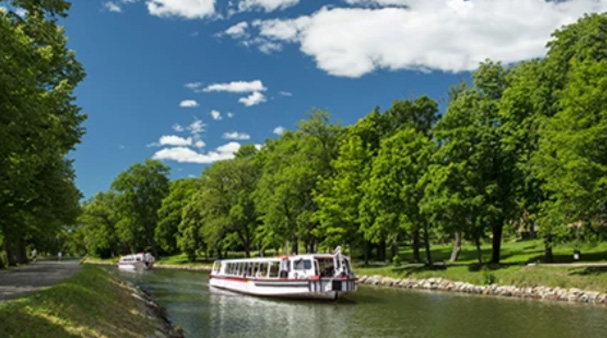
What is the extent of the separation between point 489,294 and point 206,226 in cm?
4647

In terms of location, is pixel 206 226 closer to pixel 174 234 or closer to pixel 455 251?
pixel 174 234

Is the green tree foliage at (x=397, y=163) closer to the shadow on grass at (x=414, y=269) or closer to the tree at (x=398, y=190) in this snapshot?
the tree at (x=398, y=190)

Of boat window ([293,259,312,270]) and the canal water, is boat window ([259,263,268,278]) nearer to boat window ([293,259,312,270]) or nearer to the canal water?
the canal water

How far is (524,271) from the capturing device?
36.4 m

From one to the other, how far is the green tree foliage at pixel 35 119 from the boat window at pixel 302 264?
646 inches

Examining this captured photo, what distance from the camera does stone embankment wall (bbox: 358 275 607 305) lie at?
3092 centimetres

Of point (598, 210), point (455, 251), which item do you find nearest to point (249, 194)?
point (455, 251)

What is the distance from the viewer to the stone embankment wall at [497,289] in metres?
30.9

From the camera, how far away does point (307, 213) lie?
60.5 metres

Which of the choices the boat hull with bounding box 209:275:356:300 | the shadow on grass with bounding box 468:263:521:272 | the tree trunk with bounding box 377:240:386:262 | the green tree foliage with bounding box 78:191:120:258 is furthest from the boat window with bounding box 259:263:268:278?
the green tree foliage with bounding box 78:191:120:258

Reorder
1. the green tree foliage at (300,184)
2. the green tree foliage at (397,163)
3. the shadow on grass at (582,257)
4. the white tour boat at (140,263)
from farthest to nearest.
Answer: the white tour boat at (140,263) < the green tree foliage at (300,184) < the shadow on grass at (582,257) < the green tree foliage at (397,163)

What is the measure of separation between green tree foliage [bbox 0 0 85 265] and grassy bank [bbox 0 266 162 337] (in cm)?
491

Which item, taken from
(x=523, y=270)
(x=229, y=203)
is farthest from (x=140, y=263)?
→ (x=523, y=270)

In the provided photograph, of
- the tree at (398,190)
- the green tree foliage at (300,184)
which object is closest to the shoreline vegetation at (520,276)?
the tree at (398,190)
